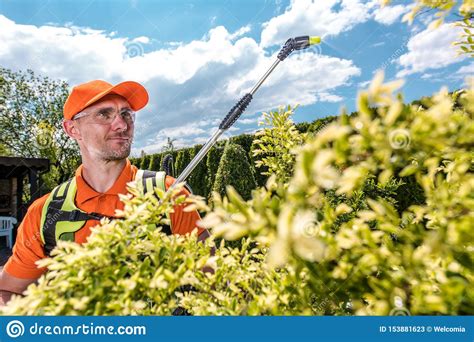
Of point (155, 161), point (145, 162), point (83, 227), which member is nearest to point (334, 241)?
point (83, 227)

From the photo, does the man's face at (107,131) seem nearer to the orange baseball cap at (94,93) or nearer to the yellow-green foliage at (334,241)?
the orange baseball cap at (94,93)

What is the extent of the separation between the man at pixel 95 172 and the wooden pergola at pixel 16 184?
10.6 meters

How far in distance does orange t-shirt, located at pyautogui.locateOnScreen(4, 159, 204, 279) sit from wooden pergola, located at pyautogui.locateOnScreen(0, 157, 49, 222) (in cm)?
1063

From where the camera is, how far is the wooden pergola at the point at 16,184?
39.0ft

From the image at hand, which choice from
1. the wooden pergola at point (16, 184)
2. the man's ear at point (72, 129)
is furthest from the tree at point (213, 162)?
the man's ear at point (72, 129)

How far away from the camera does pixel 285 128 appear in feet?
7.65

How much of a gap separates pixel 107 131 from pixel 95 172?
1.09 feet

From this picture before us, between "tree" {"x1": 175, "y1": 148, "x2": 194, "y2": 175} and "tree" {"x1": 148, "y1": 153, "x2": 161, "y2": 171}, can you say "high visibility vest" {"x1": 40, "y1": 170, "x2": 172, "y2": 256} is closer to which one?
"tree" {"x1": 175, "y1": 148, "x2": 194, "y2": 175}

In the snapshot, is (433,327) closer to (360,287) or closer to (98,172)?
(360,287)

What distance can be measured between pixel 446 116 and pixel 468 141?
0.10 m

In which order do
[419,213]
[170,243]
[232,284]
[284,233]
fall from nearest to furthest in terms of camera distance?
→ [284,233] → [419,213] → [170,243] → [232,284]

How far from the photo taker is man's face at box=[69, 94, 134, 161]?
232cm

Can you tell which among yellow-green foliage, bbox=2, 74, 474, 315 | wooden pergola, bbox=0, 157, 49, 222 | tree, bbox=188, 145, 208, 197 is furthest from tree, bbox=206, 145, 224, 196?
yellow-green foliage, bbox=2, 74, 474, 315

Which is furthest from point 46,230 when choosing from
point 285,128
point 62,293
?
point 285,128
